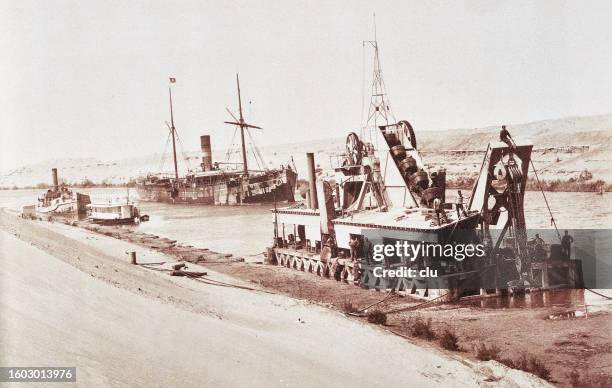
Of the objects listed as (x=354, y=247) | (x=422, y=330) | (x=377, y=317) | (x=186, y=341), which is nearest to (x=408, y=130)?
(x=354, y=247)

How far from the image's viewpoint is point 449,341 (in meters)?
14.0

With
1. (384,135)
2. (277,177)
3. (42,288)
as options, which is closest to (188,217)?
(277,177)

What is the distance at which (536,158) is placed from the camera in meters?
59.9

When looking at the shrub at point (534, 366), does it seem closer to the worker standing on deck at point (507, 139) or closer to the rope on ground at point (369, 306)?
the rope on ground at point (369, 306)

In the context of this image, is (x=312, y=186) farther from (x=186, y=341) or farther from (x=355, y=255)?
(x=186, y=341)

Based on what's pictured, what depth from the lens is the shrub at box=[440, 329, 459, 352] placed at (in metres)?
13.8

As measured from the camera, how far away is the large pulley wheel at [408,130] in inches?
936

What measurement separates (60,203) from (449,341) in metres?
51.8

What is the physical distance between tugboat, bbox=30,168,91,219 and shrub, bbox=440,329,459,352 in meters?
48.3

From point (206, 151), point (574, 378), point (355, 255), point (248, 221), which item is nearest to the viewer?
point (574, 378)

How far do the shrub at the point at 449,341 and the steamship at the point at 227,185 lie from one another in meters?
45.4

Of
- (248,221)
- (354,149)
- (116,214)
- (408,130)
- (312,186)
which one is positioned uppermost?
(408,130)

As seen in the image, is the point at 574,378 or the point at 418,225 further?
the point at 418,225

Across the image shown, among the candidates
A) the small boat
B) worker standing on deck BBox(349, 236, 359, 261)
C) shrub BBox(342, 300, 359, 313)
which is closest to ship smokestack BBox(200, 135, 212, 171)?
the small boat
